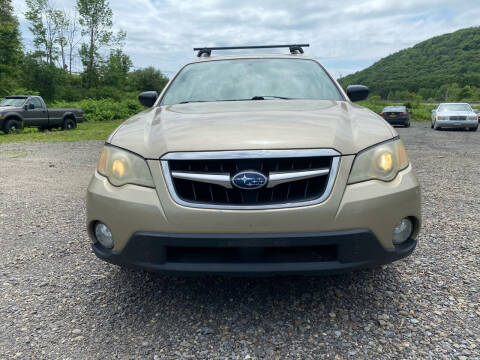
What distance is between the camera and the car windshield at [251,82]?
121 inches

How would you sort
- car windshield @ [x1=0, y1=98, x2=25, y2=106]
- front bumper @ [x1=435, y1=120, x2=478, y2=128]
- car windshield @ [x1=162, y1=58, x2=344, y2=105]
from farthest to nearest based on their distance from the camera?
front bumper @ [x1=435, y1=120, x2=478, y2=128] → car windshield @ [x1=0, y1=98, x2=25, y2=106] → car windshield @ [x1=162, y1=58, x2=344, y2=105]

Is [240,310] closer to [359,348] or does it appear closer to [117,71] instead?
[359,348]

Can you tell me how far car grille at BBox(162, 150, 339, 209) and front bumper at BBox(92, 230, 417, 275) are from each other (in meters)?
0.18

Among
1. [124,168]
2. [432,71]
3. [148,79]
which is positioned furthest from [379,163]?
[432,71]

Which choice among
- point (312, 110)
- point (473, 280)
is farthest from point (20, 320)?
point (473, 280)

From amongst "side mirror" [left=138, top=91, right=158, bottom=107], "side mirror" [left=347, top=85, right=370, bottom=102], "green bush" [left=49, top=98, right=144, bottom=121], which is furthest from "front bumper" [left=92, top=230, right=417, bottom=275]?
"green bush" [left=49, top=98, right=144, bottom=121]

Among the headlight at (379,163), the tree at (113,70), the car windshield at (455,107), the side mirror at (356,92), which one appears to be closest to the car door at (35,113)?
the side mirror at (356,92)

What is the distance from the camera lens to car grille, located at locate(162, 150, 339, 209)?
1826mm

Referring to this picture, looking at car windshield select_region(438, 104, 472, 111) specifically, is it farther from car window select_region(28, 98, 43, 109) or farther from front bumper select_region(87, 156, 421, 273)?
front bumper select_region(87, 156, 421, 273)

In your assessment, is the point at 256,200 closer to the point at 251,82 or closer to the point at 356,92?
the point at 251,82

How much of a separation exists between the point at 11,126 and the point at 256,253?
15691mm

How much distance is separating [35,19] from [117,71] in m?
9.41

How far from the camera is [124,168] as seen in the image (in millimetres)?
1992

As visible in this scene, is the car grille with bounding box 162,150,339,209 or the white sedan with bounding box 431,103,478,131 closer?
the car grille with bounding box 162,150,339,209
